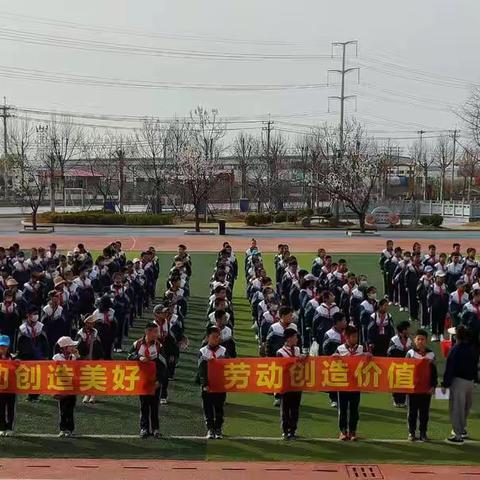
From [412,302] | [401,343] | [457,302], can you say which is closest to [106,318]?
[401,343]

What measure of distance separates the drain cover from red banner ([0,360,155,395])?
9.14ft

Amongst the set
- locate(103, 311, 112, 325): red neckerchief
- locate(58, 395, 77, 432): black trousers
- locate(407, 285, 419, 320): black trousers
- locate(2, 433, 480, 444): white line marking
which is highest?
locate(103, 311, 112, 325): red neckerchief

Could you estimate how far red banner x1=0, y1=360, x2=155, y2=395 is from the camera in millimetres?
9461

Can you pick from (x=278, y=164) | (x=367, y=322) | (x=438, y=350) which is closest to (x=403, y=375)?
(x=367, y=322)

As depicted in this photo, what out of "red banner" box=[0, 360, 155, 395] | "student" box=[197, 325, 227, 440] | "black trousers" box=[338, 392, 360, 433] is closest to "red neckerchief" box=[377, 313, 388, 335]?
"black trousers" box=[338, 392, 360, 433]

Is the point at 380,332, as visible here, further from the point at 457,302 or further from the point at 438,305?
the point at 438,305

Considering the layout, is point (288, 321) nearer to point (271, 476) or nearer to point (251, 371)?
point (251, 371)

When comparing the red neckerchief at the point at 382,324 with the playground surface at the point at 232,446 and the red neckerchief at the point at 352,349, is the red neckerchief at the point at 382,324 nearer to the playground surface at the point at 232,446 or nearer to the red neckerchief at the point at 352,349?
the playground surface at the point at 232,446

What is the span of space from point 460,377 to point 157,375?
3792 mm

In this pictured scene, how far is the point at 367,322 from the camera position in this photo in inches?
489

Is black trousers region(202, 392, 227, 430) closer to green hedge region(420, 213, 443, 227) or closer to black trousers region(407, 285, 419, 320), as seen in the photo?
black trousers region(407, 285, 419, 320)

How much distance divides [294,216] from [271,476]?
45.6 m

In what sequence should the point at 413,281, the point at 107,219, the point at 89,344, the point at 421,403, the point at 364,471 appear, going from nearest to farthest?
1. the point at 364,471
2. the point at 421,403
3. the point at 89,344
4. the point at 413,281
5. the point at 107,219

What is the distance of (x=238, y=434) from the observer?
32.0 ft
